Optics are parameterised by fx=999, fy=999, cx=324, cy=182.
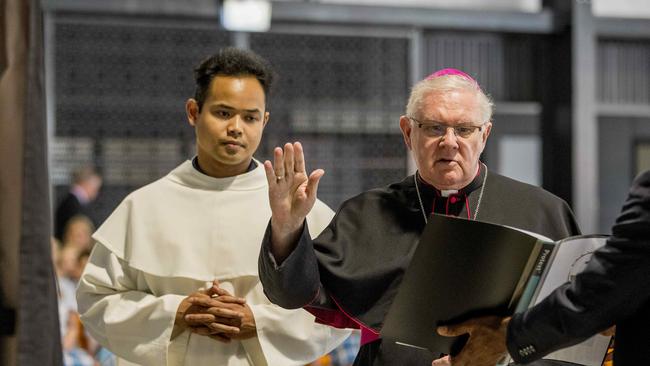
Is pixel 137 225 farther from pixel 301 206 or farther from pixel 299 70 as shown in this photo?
pixel 299 70

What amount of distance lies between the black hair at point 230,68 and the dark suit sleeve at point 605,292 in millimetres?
1354

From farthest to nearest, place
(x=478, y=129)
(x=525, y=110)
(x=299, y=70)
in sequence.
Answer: (x=525, y=110)
(x=299, y=70)
(x=478, y=129)

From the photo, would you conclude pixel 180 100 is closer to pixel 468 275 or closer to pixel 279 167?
pixel 279 167

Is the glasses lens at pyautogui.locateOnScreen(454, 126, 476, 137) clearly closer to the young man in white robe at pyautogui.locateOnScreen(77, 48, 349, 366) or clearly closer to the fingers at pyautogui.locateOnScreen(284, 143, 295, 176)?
the fingers at pyautogui.locateOnScreen(284, 143, 295, 176)

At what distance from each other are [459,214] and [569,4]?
516 cm

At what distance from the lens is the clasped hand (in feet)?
9.59

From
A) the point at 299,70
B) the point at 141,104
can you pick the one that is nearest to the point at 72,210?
the point at 141,104

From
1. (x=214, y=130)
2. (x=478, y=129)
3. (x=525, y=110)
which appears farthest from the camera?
(x=525, y=110)

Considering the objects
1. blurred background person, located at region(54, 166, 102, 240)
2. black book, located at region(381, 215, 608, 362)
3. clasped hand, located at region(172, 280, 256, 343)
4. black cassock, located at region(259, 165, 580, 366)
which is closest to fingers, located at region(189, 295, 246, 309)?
clasped hand, located at region(172, 280, 256, 343)

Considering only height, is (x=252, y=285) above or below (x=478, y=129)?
below

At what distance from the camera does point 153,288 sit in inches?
123

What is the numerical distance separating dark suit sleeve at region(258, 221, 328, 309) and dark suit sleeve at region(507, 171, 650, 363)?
2.02ft

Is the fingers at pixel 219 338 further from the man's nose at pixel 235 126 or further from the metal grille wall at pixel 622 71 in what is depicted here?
the metal grille wall at pixel 622 71

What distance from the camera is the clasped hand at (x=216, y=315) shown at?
2.92 m
